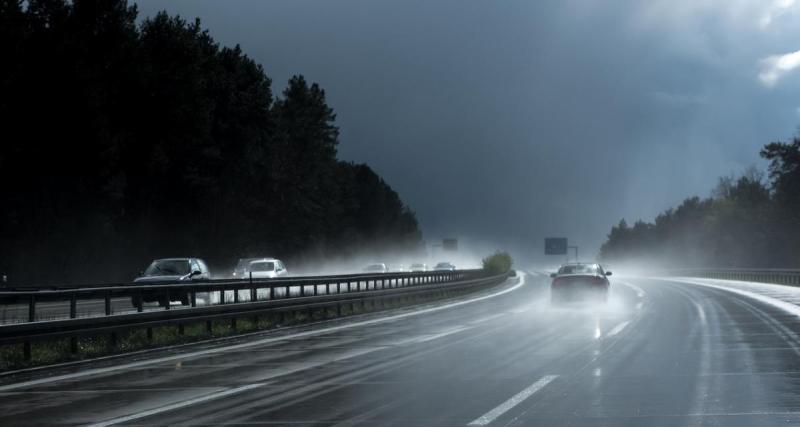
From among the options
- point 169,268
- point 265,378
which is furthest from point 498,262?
point 265,378

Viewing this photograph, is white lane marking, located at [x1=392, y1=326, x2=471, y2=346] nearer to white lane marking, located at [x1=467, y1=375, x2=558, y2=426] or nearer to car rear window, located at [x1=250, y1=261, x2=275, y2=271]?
white lane marking, located at [x1=467, y1=375, x2=558, y2=426]

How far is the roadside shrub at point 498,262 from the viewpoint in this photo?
79312mm

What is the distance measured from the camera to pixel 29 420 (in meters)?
10.7

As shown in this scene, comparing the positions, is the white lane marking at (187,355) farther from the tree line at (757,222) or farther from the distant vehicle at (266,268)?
the tree line at (757,222)

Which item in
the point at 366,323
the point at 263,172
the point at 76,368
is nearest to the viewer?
the point at 76,368

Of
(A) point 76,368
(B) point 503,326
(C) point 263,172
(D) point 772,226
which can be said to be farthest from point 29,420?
(D) point 772,226

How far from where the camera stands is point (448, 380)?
44.8 feet

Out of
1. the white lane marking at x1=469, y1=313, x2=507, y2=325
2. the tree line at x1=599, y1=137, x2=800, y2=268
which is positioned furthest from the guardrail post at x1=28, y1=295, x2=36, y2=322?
the tree line at x1=599, y1=137, x2=800, y2=268

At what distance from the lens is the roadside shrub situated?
79312 mm

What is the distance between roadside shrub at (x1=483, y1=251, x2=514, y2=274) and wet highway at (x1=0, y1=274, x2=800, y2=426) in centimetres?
5288

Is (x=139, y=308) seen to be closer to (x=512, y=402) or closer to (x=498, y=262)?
(x=512, y=402)

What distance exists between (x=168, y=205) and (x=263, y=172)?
18267 millimetres

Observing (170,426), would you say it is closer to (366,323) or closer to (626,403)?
(626,403)

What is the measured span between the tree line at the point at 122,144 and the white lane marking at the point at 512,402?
41611mm
